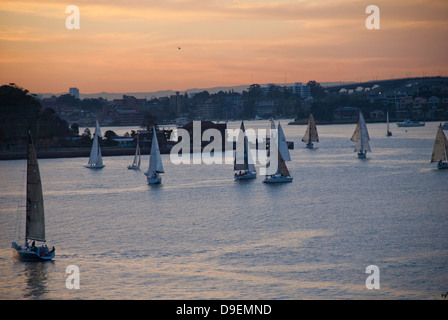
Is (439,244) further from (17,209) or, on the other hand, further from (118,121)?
(118,121)

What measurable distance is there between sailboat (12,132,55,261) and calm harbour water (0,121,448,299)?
36 centimetres

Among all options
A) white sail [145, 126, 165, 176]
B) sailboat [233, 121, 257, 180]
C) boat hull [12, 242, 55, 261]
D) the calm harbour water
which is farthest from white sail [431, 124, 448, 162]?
boat hull [12, 242, 55, 261]

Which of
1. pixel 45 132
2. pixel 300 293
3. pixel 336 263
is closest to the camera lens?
pixel 300 293

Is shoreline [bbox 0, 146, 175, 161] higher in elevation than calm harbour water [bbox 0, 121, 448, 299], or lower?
higher

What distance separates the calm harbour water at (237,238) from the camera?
14.8 m

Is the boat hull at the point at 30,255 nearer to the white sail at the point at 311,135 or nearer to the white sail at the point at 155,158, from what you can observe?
the white sail at the point at 155,158

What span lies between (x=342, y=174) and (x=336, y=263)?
25.8 meters

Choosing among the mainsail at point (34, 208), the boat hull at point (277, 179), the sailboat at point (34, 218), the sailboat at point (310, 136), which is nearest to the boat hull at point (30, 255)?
the sailboat at point (34, 218)

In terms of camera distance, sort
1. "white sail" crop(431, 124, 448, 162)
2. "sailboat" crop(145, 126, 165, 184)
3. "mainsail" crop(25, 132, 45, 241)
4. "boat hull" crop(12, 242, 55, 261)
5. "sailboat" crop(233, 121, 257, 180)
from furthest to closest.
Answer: "white sail" crop(431, 124, 448, 162) < "sailboat" crop(233, 121, 257, 180) < "sailboat" crop(145, 126, 165, 184) < "mainsail" crop(25, 132, 45, 241) < "boat hull" crop(12, 242, 55, 261)

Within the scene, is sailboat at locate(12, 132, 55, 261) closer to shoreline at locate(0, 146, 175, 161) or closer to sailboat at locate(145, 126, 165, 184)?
sailboat at locate(145, 126, 165, 184)

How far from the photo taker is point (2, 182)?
4138 centimetres

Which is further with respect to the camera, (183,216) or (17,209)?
(17,209)

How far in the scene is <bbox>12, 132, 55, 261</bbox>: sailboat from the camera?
17422 mm
